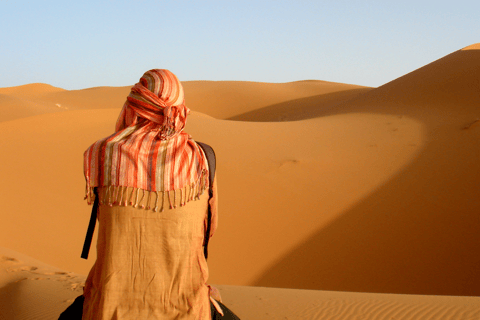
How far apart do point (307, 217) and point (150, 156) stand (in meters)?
6.53

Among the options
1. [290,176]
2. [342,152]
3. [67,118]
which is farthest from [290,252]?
[67,118]

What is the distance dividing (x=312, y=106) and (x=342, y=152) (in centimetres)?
2571

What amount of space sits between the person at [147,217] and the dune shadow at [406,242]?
4.92m

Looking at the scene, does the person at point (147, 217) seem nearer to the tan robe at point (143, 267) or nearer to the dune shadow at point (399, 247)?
the tan robe at point (143, 267)

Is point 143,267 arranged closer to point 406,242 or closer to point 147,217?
point 147,217

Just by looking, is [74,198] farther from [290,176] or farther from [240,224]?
[290,176]

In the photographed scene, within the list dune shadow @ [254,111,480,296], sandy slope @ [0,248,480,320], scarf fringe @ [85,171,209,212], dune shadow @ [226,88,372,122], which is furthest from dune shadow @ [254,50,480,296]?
dune shadow @ [226,88,372,122]

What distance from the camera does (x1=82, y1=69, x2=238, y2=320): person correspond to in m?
2.13

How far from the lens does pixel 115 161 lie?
2.13 m

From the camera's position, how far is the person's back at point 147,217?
2135 mm

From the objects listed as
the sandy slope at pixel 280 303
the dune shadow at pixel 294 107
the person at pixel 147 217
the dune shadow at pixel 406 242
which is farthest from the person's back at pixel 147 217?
the dune shadow at pixel 294 107

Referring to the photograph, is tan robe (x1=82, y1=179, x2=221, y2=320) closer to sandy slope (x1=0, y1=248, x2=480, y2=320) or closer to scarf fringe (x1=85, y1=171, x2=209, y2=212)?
scarf fringe (x1=85, y1=171, x2=209, y2=212)

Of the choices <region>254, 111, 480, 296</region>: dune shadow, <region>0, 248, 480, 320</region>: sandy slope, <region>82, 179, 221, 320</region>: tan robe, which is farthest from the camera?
<region>254, 111, 480, 296</region>: dune shadow

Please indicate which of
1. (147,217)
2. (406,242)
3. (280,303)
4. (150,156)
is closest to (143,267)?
(147,217)
